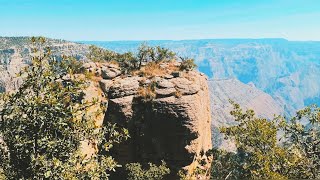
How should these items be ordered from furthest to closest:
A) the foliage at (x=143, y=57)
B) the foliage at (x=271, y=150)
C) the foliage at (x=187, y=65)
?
the foliage at (x=143, y=57)
the foliage at (x=187, y=65)
the foliage at (x=271, y=150)

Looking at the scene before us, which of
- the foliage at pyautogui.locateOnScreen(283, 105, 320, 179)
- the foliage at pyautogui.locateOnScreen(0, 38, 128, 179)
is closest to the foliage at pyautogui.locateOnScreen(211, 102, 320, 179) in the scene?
the foliage at pyautogui.locateOnScreen(283, 105, 320, 179)

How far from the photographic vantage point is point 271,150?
35.4 meters

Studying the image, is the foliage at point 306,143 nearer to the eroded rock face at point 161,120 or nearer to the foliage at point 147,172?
the eroded rock face at point 161,120

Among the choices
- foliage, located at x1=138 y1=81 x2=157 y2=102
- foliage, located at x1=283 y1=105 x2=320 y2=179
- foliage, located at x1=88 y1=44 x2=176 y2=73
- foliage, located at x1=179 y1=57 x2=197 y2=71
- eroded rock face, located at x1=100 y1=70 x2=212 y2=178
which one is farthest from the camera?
foliage, located at x1=88 y1=44 x2=176 y2=73

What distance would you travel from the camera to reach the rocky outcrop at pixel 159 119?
45281 mm

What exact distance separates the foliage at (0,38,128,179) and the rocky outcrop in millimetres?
29933

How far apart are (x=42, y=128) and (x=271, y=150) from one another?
26536 millimetres

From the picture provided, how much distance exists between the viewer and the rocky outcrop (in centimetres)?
4528

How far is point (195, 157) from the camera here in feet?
154

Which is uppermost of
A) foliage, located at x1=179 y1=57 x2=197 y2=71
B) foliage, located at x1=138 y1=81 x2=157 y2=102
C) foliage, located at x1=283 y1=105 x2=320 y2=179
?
foliage, located at x1=179 y1=57 x2=197 y2=71

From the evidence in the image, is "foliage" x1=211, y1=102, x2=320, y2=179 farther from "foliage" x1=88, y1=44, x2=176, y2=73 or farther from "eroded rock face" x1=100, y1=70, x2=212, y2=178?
"foliage" x1=88, y1=44, x2=176, y2=73

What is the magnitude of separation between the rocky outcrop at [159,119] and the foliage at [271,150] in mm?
4323

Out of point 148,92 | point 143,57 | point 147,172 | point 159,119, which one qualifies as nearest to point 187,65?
point 143,57

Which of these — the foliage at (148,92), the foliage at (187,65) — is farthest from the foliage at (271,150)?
the foliage at (187,65)
